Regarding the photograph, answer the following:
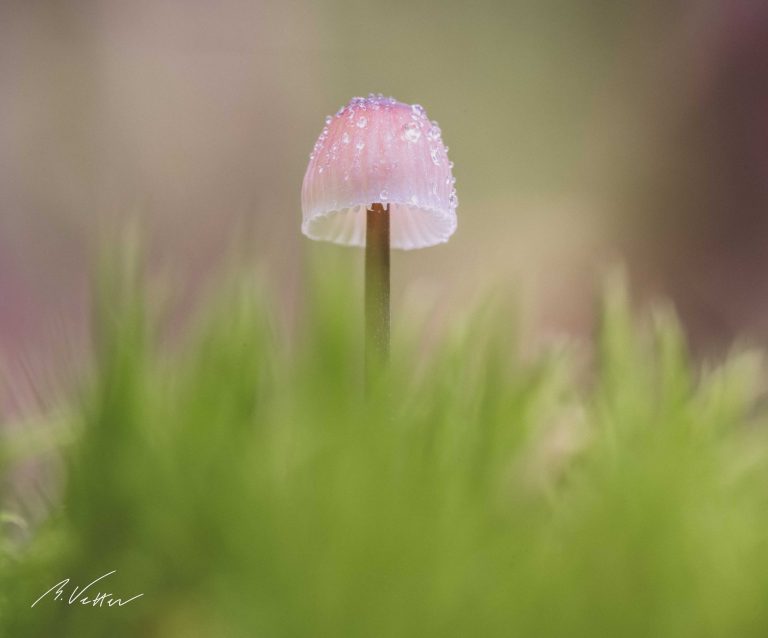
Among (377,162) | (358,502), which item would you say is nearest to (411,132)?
(377,162)

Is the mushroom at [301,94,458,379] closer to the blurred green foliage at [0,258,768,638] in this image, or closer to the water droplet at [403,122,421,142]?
the water droplet at [403,122,421,142]

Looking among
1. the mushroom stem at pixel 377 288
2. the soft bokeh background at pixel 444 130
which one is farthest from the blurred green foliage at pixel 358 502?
the soft bokeh background at pixel 444 130

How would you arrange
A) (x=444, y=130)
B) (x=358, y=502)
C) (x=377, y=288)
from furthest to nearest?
(x=444, y=130), (x=377, y=288), (x=358, y=502)
